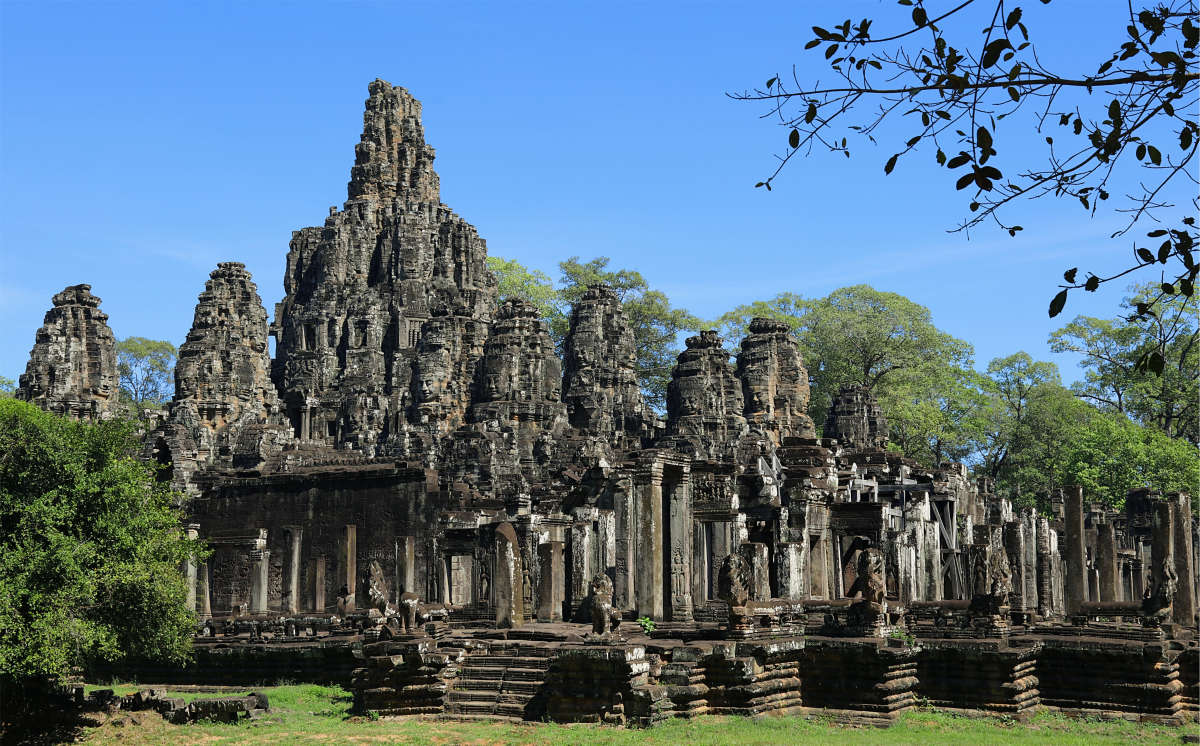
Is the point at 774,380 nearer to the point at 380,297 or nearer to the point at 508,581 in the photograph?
the point at 380,297

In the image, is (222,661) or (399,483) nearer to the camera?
(222,661)

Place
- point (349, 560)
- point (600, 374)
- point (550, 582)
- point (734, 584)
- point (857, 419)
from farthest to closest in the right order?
point (857, 419), point (600, 374), point (349, 560), point (550, 582), point (734, 584)

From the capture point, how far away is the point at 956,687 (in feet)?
67.3

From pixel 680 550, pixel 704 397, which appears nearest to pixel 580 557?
pixel 680 550

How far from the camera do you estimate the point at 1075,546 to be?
3606 centimetres

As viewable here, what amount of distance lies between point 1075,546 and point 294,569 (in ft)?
66.9

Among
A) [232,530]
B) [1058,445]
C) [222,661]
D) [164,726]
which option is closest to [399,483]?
[232,530]

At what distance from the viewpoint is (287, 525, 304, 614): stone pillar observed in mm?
36312

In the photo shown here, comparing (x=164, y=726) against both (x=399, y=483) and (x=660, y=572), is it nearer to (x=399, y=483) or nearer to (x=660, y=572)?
(x=660, y=572)

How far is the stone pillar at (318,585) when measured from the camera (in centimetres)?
3750

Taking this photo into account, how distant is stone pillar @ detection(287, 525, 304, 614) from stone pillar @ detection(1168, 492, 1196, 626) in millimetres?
21135

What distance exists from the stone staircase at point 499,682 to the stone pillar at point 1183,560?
1440 cm

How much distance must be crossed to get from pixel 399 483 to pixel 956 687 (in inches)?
871

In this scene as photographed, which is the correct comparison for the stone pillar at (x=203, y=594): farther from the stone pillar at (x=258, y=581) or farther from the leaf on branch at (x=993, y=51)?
the leaf on branch at (x=993, y=51)
